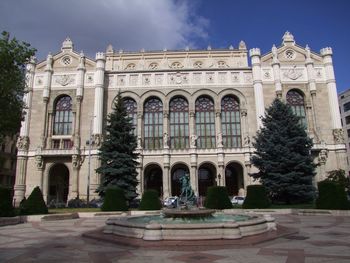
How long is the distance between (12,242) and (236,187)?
3743 cm

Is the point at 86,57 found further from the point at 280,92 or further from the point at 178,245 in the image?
the point at 178,245

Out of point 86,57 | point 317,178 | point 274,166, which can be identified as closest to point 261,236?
point 274,166

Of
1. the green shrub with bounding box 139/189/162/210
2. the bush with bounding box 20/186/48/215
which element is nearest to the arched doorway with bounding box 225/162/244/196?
the green shrub with bounding box 139/189/162/210

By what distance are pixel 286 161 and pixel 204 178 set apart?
18421mm

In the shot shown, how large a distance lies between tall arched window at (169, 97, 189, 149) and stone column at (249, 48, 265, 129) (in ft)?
32.2

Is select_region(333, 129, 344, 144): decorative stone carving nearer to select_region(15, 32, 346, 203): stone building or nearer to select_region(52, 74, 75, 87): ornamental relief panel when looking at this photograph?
select_region(15, 32, 346, 203): stone building

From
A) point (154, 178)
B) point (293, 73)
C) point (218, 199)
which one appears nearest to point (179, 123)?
point (154, 178)

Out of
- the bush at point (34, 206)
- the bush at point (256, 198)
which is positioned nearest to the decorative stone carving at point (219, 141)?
the bush at point (256, 198)

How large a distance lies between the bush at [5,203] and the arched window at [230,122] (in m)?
29.6

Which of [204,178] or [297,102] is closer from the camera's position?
[297,102]

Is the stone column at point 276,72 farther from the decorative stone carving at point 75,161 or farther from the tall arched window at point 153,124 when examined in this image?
the decorative stone carving at point 75,161

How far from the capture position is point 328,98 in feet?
142

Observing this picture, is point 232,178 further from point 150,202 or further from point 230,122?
point 150,202

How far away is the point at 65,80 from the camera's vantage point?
147ft
